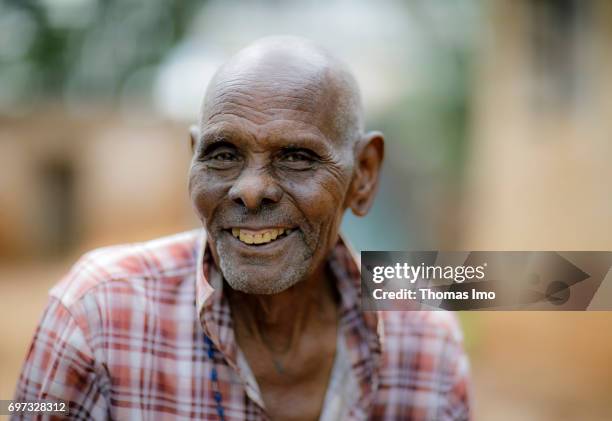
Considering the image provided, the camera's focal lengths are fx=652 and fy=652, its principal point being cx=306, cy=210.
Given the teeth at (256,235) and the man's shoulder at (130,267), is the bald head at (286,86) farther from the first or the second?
the man's shoulder at (130,267)

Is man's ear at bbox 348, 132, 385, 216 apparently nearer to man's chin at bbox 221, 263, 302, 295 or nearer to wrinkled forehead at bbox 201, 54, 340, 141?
wrinkled forehead at bbox 201, 54, 340, 141

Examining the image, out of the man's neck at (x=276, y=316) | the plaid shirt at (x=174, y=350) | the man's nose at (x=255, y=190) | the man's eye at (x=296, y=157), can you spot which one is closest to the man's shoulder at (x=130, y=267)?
the plaid shirt at (x=174, y=350)

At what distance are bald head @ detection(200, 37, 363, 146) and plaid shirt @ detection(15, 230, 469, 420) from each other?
512 millimetres

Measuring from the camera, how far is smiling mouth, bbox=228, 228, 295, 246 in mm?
1919

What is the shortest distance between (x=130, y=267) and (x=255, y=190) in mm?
549

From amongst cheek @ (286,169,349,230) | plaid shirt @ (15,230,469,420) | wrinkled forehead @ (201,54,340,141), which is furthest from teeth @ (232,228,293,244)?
wrinkled forehead @ (201,54,340,141)

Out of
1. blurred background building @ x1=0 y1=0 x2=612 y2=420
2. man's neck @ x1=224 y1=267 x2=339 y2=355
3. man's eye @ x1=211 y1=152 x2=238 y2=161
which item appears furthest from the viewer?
blurred background building @ x1=0 y1=0 x2=612 y2=420

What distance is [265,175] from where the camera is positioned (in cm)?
189

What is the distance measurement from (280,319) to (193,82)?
50.6 feet

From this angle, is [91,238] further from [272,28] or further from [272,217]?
[272,217]

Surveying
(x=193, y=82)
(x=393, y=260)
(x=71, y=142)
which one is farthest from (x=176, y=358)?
(x=193, y=82)

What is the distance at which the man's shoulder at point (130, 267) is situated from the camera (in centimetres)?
199

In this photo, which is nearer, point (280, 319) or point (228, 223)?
point (228, 223)

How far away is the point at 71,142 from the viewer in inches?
582
